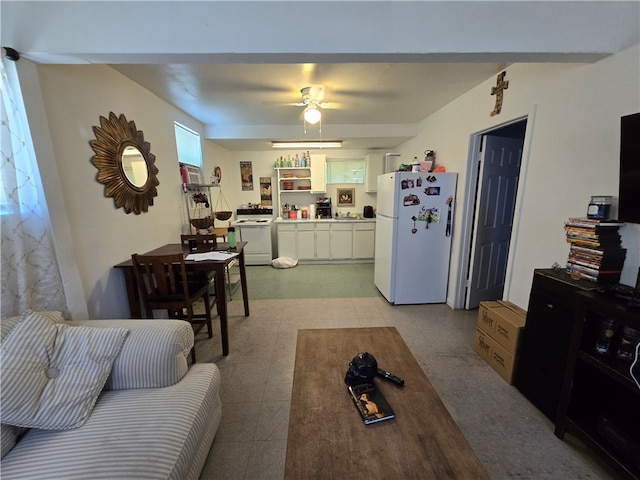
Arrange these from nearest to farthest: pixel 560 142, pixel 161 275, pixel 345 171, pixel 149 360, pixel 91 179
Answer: pixel 149 360
pixel 560 142
pixel 91 179
pixel 161 275
pixel 345 171

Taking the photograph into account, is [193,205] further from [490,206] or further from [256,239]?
[490,206]

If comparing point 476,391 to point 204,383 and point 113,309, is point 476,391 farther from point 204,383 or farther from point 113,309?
point 113,309

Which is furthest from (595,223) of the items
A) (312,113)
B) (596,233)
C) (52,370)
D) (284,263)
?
(284,263)

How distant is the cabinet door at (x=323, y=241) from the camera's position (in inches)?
185

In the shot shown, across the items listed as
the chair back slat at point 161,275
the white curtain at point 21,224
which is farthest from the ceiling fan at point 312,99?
the white curtain at point 21,224

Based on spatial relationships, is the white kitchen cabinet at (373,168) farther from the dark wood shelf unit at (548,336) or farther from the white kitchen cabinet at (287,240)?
the dark wood shelf unit at (548,336)

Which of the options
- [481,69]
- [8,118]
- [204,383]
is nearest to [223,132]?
[8,118]

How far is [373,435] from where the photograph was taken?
38.1 inches

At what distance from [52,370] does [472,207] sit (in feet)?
11.3

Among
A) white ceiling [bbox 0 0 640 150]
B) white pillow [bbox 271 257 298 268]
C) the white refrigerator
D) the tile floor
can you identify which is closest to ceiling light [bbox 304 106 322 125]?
the white refrigerator

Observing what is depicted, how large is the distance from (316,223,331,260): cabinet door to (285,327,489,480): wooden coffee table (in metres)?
3.42

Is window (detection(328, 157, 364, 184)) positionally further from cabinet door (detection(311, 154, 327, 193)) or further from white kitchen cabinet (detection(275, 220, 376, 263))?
white kitchen cabinet (detection(275, 220, 376, 263))

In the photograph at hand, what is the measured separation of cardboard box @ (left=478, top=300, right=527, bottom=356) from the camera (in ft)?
5.90

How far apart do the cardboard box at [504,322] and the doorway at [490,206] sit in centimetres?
81
